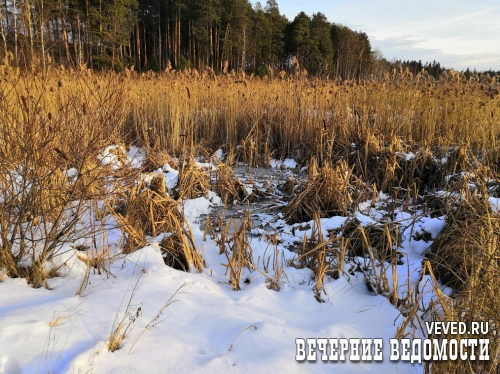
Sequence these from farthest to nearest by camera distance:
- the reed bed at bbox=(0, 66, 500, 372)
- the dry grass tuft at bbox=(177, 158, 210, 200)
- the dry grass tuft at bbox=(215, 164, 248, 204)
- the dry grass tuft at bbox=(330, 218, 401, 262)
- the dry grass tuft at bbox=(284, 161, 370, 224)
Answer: the dry grass tuft at bbox=(215, 164, 248, 204)
the dry grass tuft at bbox=(177, 158, 210, 200)
the dry grass tuft at bbox=(284, 161, 370, 224)
the dry grass tuft at bbox=(330, 218, 401, 262)
the reed bed at bbox=(0, 66, 500, 372)

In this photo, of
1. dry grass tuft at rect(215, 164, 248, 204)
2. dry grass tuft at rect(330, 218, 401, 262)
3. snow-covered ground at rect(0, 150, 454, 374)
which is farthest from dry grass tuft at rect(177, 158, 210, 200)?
dry grass tuft at rect(330, 218, 401, 262)

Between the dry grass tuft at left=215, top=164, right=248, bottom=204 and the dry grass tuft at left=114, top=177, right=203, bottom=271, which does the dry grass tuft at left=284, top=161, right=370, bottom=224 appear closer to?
the dry grass tuft at left=215, top=164, right=248, bottom=204

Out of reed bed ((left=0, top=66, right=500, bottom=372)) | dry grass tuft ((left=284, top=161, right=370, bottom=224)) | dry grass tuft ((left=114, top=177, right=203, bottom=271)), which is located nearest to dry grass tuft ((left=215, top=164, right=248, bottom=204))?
reed bed ((left=0, top=66, right=500, bottom=372))

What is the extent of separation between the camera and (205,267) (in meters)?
2.35

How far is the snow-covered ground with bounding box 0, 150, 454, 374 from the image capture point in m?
1.37

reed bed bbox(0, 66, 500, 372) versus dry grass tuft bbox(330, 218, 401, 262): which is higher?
reed bed bbox(0, 66, 500, 372)

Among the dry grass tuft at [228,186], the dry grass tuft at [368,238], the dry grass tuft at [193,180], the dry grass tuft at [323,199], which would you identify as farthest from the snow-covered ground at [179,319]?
the dry grass tuft at [228,186]

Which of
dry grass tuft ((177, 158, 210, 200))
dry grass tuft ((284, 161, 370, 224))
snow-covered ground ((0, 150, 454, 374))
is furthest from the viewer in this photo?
dry grass tuft ((177, 158, 210, 200))

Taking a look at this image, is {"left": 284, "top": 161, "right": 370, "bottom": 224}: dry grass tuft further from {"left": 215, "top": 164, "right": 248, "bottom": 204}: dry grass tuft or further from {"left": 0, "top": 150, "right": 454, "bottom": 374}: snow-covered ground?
{"left": 0, "top": 150, "right": 454, "bottom": 374}: snow-covered ground

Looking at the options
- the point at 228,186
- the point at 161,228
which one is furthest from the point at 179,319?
the point at 228,186

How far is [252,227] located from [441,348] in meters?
1.89

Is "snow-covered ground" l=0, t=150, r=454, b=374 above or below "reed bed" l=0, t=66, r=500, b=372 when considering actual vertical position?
below

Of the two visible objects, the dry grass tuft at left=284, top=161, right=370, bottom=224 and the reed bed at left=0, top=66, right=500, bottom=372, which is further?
the dry grass tuft at left=284, top=161, right=370, bottom=224

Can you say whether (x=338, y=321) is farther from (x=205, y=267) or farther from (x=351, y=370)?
(x=205, y=267)
